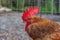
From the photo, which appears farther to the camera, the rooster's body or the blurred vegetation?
the blurred vegetation

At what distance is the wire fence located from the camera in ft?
22.2

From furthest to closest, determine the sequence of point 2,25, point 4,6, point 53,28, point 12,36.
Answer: point 4,6 < point 2,25 < point 12,36 < point 53,28

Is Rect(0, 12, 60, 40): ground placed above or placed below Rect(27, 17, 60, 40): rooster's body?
below

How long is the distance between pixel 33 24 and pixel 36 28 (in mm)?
88

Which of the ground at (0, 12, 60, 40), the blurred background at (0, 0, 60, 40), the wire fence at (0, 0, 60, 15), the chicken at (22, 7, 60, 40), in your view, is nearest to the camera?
the chicken at (22, 7, 60, 40)

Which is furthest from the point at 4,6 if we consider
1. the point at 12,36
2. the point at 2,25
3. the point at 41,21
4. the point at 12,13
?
the point at 41,21

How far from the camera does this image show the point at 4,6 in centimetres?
783

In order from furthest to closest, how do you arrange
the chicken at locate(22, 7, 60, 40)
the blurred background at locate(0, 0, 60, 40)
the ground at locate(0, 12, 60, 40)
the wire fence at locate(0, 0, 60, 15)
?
the wire fence at locate(0, 0, 60, 15) → the blurred background at locate(0, 0, 60, 40) → the ground at locate(0, 12, 60, 40) → the chicken at locate(22, 7, 60, 40)

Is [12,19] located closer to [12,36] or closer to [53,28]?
[12,36]

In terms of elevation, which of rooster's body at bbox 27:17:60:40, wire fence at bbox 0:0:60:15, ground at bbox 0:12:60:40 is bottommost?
ground at bbox 0:12:60:40

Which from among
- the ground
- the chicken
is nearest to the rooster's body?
the chicken

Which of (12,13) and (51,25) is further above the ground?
(51,25)

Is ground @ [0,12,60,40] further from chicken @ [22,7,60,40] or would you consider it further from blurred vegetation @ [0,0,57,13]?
chicken @ [22,7,60,40]

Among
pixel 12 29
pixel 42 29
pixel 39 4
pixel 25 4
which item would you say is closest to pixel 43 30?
pixel 42 29
